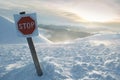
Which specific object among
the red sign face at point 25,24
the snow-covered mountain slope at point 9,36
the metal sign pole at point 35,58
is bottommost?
the snow-covered mountain slope at point 9,36

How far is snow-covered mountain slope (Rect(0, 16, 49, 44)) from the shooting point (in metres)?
28.9

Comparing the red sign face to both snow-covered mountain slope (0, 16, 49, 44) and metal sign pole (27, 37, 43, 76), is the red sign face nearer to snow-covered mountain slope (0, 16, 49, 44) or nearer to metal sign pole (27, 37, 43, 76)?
metal sign pole (27, 37, 43, 76)

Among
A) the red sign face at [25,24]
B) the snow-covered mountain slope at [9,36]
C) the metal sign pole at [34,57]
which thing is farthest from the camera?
the snow-covered mountain slope at [9,36]

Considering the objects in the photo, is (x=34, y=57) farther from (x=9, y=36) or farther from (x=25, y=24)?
(x=9, y=36)

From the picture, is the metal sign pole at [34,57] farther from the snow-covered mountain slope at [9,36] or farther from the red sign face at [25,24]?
the snow-covered mountain slope at [9,36]

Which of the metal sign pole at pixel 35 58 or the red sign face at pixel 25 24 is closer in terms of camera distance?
the red sign face at pixel 25 24

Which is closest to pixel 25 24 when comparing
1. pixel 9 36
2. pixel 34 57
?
pixel 34 57

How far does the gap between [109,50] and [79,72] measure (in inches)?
170

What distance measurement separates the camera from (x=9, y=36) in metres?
31.6

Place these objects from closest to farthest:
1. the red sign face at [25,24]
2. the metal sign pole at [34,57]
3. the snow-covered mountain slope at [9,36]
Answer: the red sign face at [25,24] < the metal sign pole at [34,57] < the snow-covered mountain slope at [9,36]

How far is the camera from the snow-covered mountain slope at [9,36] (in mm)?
28889

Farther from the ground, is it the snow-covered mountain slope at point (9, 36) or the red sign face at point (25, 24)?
the red sign face at point (25, 24)

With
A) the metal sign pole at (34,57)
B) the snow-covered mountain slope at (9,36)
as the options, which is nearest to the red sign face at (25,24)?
the metal sign pole at (34,57)

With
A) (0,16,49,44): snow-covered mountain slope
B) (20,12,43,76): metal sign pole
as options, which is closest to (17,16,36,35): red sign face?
(20,12,43,76): metal sign pole
